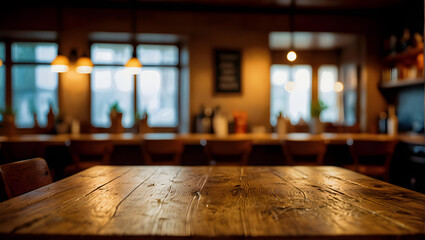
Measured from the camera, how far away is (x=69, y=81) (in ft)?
19.1

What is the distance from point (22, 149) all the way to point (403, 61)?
549 cm

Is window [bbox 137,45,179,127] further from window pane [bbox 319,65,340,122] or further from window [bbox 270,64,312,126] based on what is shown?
window pane [bbox 319,65,340,122]

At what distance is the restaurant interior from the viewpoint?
362 cm

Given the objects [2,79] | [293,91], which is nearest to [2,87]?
[2,79]

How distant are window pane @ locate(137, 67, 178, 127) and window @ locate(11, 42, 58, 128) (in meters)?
1.65

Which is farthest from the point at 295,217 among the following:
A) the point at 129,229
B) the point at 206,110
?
the point at 206,110

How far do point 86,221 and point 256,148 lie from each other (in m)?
2.99

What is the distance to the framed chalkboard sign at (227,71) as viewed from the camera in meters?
5.81

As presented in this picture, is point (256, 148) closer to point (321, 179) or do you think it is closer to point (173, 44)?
point (321, 179)

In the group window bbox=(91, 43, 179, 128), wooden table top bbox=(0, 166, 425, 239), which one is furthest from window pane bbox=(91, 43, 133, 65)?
wooden table top bbox=(0, 166, 425, 239)

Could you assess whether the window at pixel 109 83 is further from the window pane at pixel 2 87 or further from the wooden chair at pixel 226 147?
the wooden chair at pixel 226 147

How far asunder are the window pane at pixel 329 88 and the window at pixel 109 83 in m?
4.74

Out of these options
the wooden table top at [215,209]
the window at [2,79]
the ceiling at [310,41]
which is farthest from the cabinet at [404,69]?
the window at [2,79]

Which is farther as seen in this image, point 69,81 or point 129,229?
point 69,81
